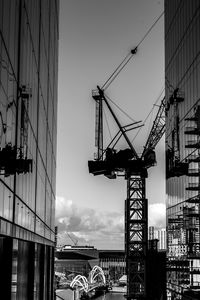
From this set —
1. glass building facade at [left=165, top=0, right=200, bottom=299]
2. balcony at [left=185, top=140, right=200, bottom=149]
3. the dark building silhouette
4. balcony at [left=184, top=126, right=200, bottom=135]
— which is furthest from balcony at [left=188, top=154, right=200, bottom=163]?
the dark building silhouette

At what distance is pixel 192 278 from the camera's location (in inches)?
1570

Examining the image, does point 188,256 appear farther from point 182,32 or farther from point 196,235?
point 182,32

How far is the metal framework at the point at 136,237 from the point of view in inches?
3369

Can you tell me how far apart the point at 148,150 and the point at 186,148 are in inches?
1685

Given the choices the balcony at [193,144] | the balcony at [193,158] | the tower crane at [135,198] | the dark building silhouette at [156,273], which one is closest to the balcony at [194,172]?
the balcony at [193,158]

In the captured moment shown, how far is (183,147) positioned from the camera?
43969mm

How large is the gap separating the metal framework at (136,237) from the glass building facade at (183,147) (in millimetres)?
33875

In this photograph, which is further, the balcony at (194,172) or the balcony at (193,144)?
the balcony at (193,144)

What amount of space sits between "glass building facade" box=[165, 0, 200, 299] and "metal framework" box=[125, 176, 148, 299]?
33875mm

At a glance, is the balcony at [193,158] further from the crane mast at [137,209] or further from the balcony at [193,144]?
the crane mast at [137,209]

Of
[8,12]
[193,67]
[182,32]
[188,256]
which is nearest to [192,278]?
[188,256]

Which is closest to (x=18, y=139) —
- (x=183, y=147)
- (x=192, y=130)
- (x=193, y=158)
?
(x=193, y=158)

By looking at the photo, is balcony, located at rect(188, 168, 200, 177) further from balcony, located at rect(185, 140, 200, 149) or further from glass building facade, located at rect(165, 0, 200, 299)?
balcony, located at rect(185, 140, 200, 149)

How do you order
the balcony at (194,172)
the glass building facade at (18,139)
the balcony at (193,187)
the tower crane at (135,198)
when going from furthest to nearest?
1. the tower crane at (135,198)
2. the balcony at (193,187)
3. the balcony at (194,172)
4. the glass building facade at (18,139)
